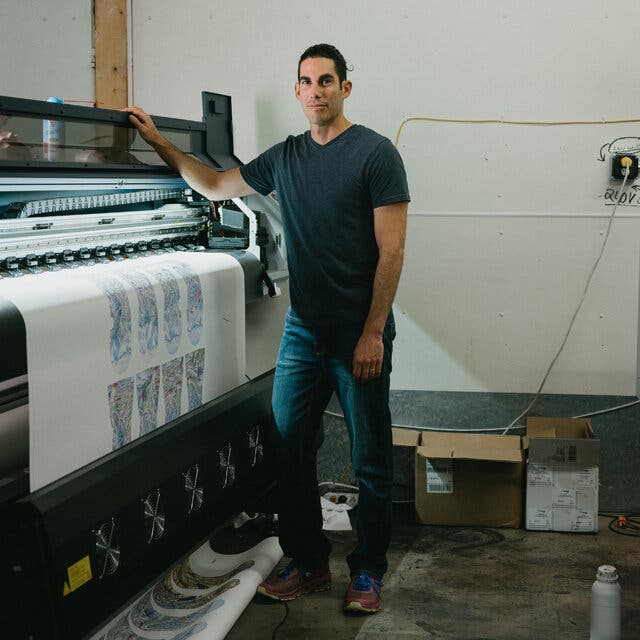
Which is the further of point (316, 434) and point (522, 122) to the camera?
point (522, 122)

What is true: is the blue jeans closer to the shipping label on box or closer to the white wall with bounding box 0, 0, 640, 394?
the shipping label on box

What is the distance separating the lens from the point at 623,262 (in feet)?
11.4

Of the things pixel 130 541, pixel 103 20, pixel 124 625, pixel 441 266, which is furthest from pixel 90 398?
pixel 103 20

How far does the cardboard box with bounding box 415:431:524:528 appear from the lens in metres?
3.37

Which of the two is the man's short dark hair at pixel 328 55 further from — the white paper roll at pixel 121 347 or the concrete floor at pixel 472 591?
the concrete floor at pixel 472 591

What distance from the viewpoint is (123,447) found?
2299 mm

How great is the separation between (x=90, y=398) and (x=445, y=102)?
6.29 feet

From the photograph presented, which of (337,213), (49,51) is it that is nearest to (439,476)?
(337,213)

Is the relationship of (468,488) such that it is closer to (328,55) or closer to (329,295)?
(329,295)

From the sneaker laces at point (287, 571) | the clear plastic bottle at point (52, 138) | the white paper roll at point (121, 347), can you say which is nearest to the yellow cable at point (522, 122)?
the white paper roll at point (121, 347)

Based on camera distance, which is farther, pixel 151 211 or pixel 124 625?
pixel 151 211

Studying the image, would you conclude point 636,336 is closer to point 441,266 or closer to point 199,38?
point 441,266

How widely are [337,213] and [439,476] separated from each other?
4.19 ft

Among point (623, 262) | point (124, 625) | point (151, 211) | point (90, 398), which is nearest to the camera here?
point (90, 398)
